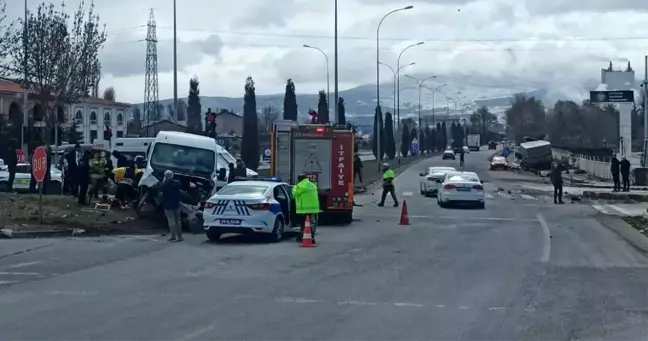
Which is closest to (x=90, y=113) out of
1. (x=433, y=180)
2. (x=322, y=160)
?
(x=433, y=180)

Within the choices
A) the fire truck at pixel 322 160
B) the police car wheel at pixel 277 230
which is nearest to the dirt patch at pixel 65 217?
the police car wheel at pixel 277 230

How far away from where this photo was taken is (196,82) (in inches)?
3275

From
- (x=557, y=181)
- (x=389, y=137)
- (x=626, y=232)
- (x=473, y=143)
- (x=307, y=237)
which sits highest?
(x=389, y=137)

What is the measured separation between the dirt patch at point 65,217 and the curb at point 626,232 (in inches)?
479

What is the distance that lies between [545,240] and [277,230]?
22.9 feet

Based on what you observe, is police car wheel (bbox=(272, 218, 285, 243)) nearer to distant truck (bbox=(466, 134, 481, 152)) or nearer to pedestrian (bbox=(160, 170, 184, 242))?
pedestrian (bbox=(160, 170, 184, 242))

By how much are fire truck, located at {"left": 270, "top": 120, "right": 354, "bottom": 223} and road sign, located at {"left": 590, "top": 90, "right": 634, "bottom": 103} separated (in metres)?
54.4

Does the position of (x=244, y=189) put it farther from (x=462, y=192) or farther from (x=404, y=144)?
(x=404, y=144)

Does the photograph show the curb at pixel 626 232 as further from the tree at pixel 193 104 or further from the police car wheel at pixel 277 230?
the tree at pixel 193 104

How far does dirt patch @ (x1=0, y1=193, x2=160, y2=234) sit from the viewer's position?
2488 cm

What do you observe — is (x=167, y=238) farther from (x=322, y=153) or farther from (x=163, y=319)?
(x=163, y=319)

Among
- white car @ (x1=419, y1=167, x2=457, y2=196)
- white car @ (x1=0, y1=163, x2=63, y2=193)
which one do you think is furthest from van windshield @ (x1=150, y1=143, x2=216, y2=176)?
white car @ (x1=419, y1=167, x2=457, y2=196)

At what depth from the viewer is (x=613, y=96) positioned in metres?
82.9

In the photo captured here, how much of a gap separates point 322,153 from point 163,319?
62.5ft
